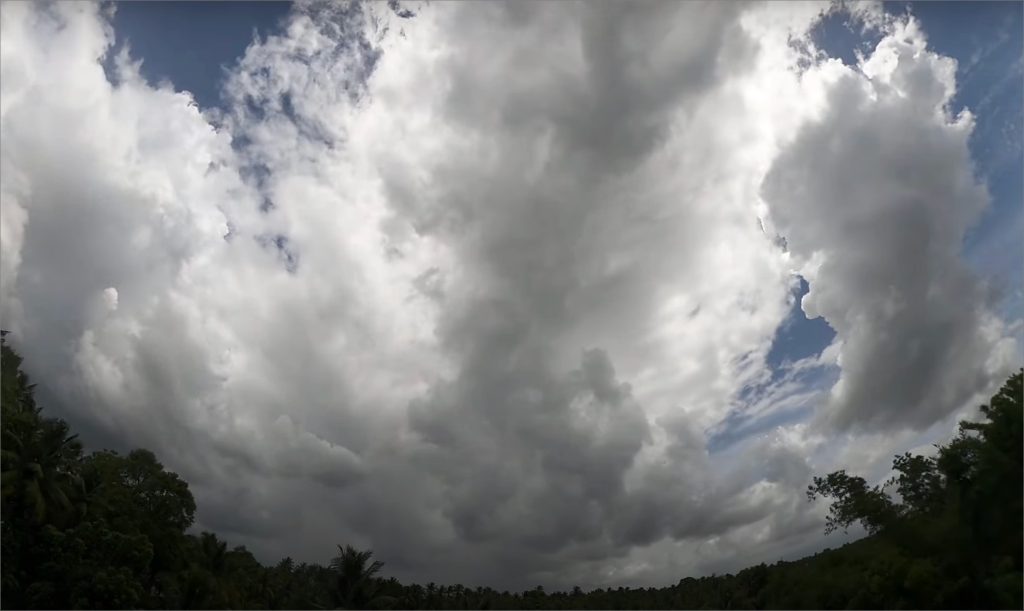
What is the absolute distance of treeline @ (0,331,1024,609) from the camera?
24.4 m

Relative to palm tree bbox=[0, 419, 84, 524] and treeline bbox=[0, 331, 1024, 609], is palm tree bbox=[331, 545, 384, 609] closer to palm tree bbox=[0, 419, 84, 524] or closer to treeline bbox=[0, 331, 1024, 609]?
treeline bbox=[0, 331, 1024, 609]

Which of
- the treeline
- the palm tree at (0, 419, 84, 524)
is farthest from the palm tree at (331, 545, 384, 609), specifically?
the palm tree at (0, 419, 84, 524)

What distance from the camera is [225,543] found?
38719 mm

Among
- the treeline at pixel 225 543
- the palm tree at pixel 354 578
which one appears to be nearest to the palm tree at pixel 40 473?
the treeline at pixel 225 543

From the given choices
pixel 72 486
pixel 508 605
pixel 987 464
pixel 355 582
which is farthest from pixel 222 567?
pixel 987 464

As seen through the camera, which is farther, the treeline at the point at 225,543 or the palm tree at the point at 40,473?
the palm tree at the point at 40,473

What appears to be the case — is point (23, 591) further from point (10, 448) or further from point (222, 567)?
point (222, 567)

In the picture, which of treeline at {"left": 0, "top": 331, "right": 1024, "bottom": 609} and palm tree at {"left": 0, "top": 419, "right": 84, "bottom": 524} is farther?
palm tree at {"left": 0, "top": 419, "right": 84, "bottom": 524}

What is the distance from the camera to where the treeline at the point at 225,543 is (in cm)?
2444

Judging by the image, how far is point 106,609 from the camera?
89.9 ft

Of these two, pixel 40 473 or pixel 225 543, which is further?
pixel 225 543

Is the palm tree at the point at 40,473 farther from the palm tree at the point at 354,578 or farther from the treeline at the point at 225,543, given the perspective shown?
the palm tree at the point at 354,578

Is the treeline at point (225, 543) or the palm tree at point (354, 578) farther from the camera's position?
the palm tree at point (354, 578)

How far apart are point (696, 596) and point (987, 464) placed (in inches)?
1077
